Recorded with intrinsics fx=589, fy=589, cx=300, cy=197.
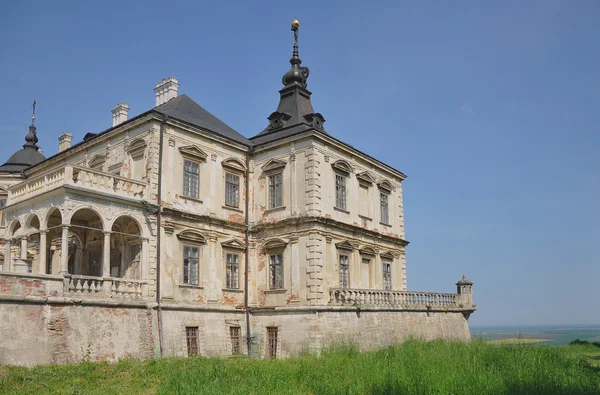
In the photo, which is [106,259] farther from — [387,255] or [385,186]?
[385,186]

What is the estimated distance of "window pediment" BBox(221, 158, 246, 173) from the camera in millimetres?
24587

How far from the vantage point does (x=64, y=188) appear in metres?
18.8

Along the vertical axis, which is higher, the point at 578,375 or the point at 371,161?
the point at 371,161

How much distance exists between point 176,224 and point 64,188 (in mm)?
4549

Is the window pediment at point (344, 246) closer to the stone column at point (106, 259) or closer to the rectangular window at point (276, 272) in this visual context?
the rectangular window at point (276, 272)

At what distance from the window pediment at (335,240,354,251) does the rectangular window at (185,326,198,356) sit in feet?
22.2

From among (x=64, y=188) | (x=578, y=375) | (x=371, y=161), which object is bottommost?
(x=578, y=375)

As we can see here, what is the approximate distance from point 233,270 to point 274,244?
78.9 inches

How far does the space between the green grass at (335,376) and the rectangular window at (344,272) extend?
692 centimetres

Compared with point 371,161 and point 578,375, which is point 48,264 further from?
point 578,375

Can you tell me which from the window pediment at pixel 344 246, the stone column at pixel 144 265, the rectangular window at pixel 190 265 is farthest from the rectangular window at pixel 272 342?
the stone column at pixel 144 265

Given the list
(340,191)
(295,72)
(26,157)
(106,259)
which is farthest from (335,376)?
(26,157)

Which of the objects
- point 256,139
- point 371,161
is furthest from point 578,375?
point 256,139

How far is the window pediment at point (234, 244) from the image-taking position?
2394cm
